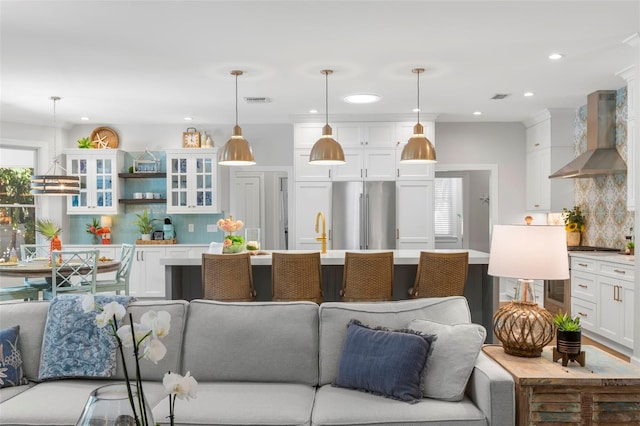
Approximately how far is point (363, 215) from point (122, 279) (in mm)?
3166

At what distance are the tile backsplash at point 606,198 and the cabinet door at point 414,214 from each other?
1865 mm

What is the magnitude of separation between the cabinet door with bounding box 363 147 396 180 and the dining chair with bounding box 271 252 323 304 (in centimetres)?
309

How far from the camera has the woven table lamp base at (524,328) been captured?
256 cm

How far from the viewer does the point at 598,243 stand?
6.14 meters

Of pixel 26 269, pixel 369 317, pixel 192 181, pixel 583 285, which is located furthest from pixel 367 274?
pixel 192 181

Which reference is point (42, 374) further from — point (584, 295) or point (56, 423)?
point (584, 295)

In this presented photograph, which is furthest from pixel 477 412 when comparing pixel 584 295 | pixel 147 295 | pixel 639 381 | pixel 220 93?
pixel 147 295

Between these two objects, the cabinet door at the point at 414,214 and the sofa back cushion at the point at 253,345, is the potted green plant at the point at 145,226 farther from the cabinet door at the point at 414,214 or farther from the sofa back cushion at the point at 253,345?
the sofa back cushion at the point at 253,345

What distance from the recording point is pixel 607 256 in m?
5.11

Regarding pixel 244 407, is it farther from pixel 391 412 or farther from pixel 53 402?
pixel 53 402

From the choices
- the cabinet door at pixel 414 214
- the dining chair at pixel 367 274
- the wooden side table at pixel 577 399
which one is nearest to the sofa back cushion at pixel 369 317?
the wooden side table at pixel 577 399

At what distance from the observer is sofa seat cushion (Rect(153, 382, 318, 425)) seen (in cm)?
223

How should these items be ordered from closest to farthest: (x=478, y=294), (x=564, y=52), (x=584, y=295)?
(x=564, y=52)
(x=478, y=294)
(x=584, y=295)

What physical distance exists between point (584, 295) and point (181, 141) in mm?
5644
